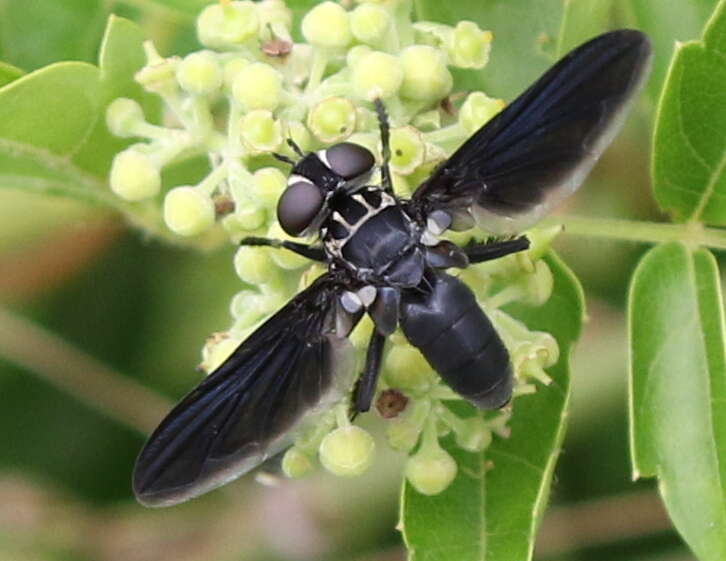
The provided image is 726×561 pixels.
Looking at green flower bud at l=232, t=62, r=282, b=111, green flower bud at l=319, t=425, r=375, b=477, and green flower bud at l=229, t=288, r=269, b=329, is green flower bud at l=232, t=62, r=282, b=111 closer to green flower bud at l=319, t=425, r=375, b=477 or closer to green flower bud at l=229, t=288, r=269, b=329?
green flower bud at l=229, t=288, r=269, b=329

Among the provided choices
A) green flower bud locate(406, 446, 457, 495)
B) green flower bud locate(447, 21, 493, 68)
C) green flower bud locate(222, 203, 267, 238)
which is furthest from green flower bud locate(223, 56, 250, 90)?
green flower bud locate(406, 446, 457, 495)

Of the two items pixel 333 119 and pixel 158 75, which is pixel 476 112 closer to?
pixel 333 119

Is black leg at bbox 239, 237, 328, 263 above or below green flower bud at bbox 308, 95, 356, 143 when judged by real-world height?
below

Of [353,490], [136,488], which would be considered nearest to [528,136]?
[136,488]

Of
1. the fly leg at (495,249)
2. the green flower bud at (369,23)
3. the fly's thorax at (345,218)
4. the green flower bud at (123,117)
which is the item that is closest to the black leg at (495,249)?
the fly leg at (495,249)

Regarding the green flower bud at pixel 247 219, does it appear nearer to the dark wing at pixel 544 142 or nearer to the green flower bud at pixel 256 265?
the green flower bud at pixel 256 265

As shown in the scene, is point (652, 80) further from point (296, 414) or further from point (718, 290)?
point (296, 414)
